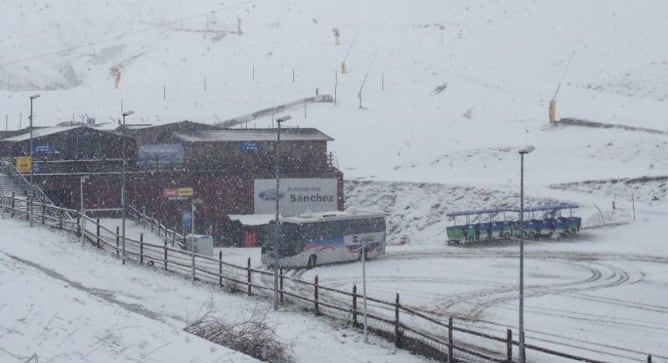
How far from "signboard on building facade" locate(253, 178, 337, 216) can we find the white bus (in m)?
11.5

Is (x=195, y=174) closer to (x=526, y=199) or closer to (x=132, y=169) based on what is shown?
(x=132, y=169)

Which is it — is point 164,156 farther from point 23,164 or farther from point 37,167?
point 23,164

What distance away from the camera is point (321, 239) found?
35.2 m

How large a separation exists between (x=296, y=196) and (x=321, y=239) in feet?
46.6

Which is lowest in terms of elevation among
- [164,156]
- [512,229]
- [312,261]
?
[312,261]

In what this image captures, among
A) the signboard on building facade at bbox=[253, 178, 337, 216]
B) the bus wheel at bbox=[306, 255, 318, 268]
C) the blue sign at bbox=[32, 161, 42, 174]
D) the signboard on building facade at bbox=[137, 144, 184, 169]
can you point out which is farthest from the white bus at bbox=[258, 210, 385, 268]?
the blue sign at bbox=[32, 161, 42, 174]

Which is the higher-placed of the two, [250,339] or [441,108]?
[441,108]

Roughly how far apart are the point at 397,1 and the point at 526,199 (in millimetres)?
77581

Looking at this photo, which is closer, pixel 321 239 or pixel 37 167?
pixel 321 239

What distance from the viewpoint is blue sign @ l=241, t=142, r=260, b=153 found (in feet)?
165

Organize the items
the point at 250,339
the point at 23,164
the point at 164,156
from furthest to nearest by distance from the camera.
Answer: the point at 164,156, the point at 23,164, the point at 250,339

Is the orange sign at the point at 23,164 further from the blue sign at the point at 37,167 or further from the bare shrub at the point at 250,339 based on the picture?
the bare shrub at the point at 250,339

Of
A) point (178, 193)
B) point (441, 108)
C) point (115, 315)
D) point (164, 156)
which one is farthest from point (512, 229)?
point (115, 315)

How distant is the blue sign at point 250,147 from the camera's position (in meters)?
50.2
